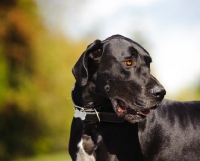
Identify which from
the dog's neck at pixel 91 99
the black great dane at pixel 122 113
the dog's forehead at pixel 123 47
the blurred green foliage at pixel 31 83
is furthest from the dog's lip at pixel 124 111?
the blurred green foliage at pixel 31 83

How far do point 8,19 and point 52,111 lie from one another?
479 centimetres

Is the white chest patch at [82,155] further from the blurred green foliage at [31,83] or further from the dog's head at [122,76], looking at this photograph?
the blurred green foliage at [31,83]

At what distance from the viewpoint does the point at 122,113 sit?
526 centimetres

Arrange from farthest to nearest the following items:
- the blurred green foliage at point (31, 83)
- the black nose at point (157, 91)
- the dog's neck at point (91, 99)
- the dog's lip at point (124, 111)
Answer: the blurred green foliage at point (31, 83) < the dog's neck at point (91, 99) < the dog's lip at point (124, 111) < the black nose at point (157, 91)

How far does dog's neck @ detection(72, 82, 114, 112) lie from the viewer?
18.0 feet

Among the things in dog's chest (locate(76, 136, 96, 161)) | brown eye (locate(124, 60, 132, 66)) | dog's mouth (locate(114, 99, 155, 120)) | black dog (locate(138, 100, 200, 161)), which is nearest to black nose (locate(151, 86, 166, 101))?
dog's mouth (locate(114, 99, 155, 120))

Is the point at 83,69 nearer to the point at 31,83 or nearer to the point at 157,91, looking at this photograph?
the point at 157,91

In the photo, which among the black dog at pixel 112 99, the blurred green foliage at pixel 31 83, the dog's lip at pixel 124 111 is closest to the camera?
the black dog at pixel 112 99

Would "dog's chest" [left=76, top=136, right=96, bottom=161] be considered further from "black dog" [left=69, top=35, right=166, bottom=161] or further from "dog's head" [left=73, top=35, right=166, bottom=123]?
"dog's head" [left=73, top=35, right=166, bottom=123]

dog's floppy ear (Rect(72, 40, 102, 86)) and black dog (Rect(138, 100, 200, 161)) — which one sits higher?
dog's floppy ear (Rect(72, 40, 102, 86))

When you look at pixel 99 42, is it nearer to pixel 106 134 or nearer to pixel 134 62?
pixel 134 62

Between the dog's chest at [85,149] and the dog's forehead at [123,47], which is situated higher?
the dog's forehead at [123,47]

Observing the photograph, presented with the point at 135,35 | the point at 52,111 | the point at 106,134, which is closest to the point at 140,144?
the point at 106,134

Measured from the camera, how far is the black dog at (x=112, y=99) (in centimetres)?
514
